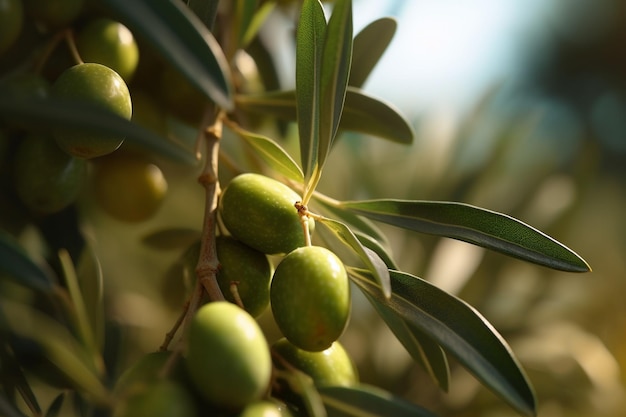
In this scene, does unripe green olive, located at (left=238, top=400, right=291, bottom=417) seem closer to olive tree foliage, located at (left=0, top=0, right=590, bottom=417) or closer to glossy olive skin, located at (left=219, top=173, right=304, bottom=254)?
olive tree foliage, located at (left=0, top=0, right=590, bottom=417)

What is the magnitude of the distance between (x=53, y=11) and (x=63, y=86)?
20 cm

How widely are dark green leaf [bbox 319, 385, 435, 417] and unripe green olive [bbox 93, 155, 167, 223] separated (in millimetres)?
460

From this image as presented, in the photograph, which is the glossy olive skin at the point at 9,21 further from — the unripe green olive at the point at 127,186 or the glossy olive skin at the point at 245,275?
the glossy olive skin at the point at 245,275

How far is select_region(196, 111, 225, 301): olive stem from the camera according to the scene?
616mm

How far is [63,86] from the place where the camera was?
637 mm

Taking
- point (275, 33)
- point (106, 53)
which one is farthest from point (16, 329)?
point (275, 33)

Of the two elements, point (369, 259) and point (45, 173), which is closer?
point (369, 259)

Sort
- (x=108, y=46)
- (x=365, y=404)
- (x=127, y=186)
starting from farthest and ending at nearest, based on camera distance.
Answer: (x=127, y=186) < (x=108, y=46) < (x=365, y=404)

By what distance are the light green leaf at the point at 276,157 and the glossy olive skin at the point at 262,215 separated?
44mm

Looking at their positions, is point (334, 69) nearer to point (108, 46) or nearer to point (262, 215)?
point (262, 215)

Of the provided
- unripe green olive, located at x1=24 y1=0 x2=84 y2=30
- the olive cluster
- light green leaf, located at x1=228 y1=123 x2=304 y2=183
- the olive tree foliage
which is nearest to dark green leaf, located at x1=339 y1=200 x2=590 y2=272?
the olive tree foliage

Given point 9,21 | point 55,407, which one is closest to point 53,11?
point 9,21

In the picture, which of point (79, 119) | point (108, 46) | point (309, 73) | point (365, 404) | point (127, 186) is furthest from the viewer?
point (127, 186)

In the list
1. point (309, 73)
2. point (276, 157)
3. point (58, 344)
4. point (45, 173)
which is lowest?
point (58, 344)
